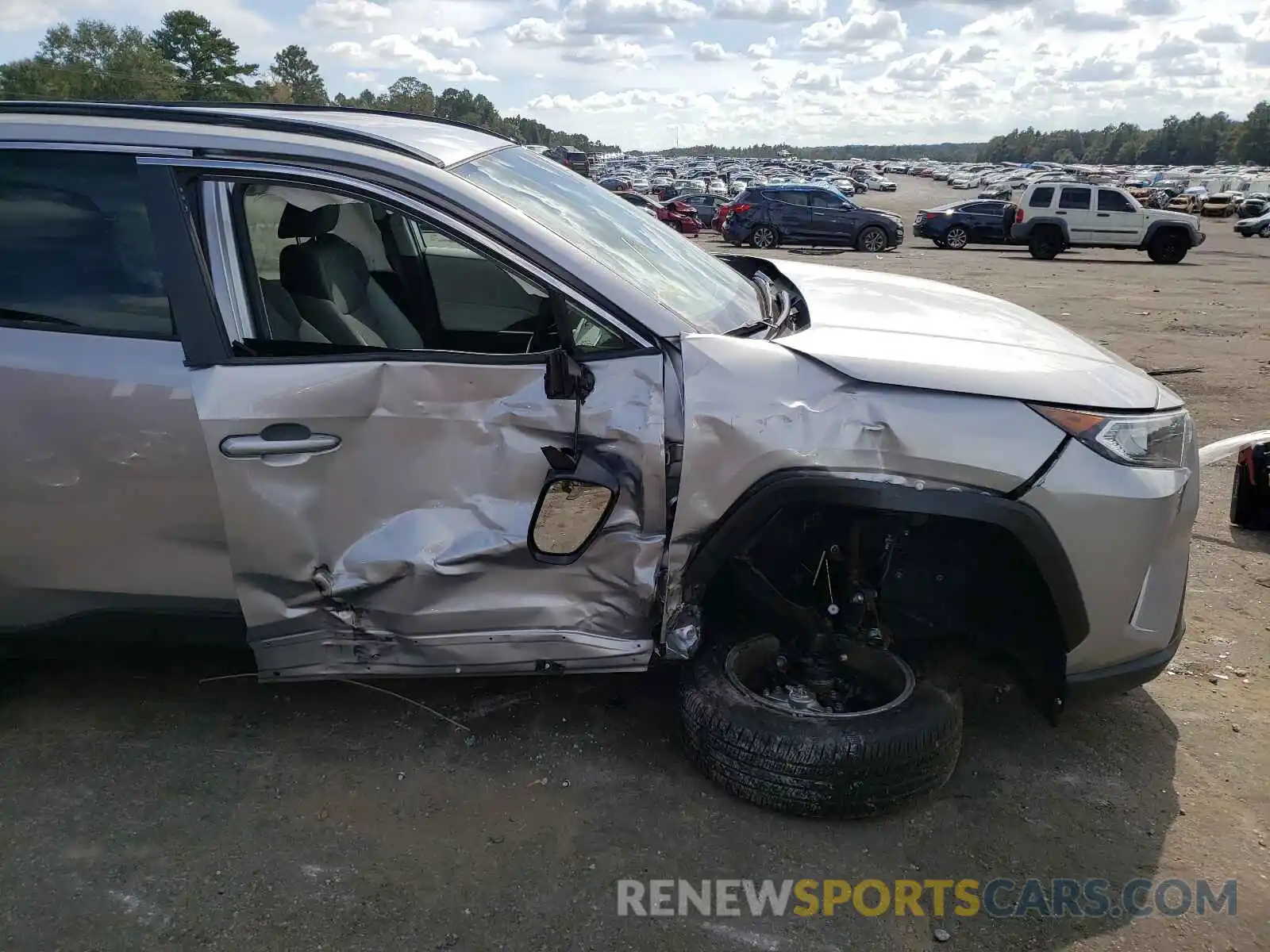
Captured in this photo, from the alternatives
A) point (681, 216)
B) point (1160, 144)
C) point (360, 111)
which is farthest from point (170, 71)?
point (1160, 144)

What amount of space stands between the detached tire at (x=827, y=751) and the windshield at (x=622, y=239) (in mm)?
1102

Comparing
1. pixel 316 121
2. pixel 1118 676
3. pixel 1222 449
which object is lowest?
pixel 1222 449

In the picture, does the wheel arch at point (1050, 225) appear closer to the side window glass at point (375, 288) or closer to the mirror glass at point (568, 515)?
the side window glass at point (375, 288)

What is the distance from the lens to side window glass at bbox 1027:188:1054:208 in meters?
22.7

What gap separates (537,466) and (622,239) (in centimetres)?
90

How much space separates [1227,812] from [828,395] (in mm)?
1690

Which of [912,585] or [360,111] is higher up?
[360,111]

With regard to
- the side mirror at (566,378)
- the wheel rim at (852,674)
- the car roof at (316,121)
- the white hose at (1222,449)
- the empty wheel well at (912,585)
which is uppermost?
the car roof at (316,121)

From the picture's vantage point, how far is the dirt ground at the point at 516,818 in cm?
225

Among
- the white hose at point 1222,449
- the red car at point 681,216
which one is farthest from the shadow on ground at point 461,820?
the red car at point 681,216

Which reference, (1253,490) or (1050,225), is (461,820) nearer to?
(1253,490)

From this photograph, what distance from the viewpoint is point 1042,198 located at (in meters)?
22.8

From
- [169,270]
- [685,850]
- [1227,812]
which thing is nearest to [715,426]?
[685,850]

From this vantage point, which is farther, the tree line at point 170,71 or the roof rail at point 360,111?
the tree line at point 170,71
